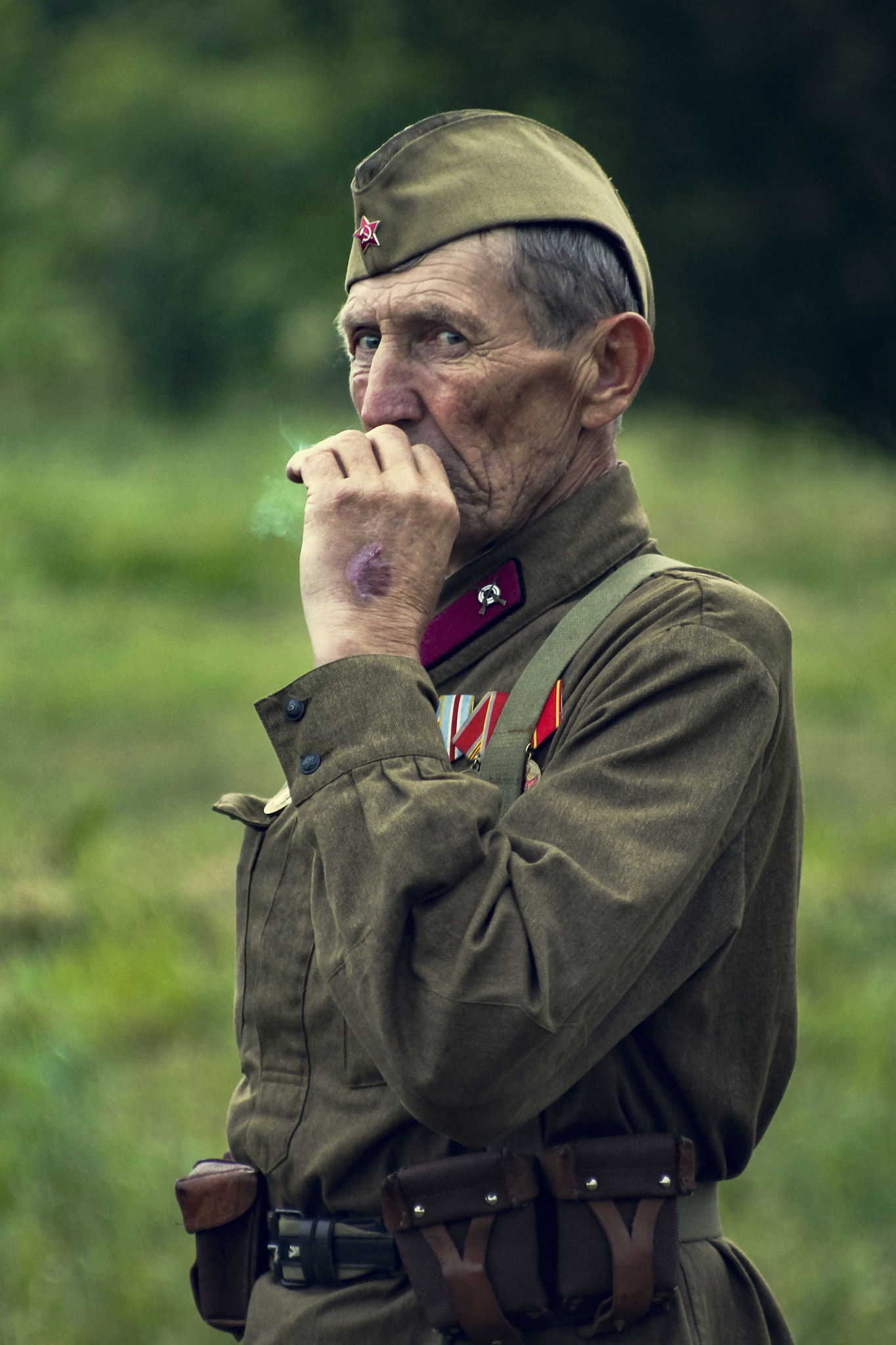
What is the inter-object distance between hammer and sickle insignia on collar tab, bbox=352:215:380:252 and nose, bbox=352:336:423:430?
0.13m

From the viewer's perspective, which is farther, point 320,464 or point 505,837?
point 320,464

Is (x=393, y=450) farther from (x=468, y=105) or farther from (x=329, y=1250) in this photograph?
(x=468, y=105)

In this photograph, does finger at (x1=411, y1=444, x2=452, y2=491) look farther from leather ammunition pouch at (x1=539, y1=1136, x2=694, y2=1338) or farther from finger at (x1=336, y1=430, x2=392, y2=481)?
leather ammunition pouch at (x1=539, y1=1136, x2=694, y2=1338)

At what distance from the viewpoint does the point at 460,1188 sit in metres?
1.63

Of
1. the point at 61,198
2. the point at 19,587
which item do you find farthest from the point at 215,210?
the point at 19,587

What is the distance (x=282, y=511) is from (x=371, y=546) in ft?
1.62

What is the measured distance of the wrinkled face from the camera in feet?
6.00

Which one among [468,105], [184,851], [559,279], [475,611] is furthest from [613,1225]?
[468,105]

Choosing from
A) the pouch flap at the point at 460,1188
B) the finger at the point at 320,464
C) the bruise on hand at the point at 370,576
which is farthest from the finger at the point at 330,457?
the pouch flap at the point at 460,1188

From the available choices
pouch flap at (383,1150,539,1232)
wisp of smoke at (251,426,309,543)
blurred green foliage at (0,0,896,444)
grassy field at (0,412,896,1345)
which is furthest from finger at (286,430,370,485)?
blurred green foliage at (0,0,896,444)

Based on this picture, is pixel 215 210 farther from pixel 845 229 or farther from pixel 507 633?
pixel 507 633

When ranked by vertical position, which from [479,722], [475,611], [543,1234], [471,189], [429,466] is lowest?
[543,1234]

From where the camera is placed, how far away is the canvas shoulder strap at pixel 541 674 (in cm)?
167

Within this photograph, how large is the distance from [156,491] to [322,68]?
16.0m
